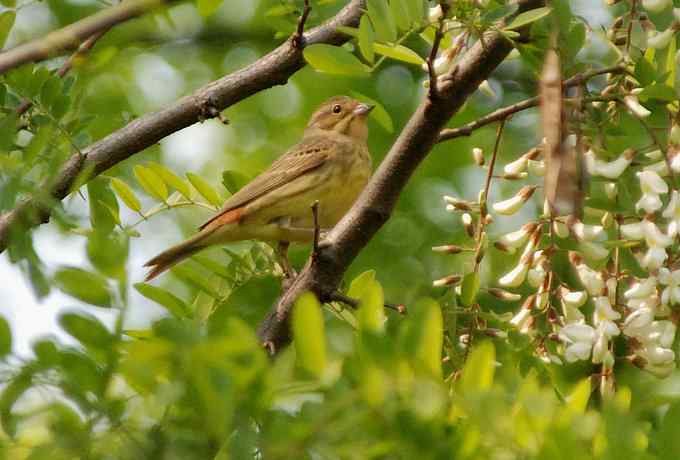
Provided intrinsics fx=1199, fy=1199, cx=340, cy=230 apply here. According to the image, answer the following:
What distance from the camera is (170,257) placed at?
242 inches

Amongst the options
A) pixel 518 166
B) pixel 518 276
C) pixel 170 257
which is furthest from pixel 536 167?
pixel 170 257

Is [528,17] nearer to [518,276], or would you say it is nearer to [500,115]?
[500,115]

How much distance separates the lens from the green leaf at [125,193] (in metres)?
4.80

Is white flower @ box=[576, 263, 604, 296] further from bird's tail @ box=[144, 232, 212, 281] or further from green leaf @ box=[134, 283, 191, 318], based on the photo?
bird's tail @ box=[144, 232, 212, 281]

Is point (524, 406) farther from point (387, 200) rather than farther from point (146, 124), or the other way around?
point (146, 124)

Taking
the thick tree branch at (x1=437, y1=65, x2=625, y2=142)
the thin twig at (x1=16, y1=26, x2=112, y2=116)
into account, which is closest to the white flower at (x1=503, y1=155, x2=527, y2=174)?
the thick tree branch at (x1=437, y1=65, x2=625, y2=142)

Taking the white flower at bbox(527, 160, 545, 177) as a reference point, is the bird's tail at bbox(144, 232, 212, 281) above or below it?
below

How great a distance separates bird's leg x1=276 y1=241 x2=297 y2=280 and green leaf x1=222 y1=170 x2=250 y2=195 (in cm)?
36

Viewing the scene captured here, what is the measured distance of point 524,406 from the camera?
2240 mm

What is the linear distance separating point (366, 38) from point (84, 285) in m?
1.90

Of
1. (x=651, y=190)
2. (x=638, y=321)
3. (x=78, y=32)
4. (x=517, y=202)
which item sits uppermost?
(x=78, y=32)

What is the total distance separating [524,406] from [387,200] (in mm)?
2117

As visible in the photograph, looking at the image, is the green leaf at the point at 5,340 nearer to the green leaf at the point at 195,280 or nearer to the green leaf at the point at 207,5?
the green leaf at the point at 207,5

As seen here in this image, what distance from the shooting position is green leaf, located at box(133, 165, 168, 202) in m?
5.13
